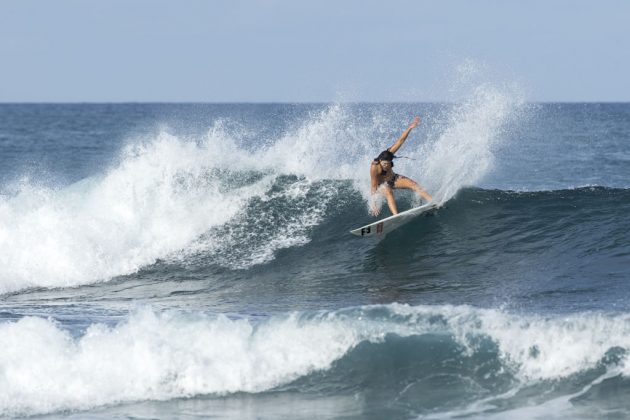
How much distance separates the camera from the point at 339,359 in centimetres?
893

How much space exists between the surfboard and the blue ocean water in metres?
0.19

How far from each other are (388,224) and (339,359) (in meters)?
5.17

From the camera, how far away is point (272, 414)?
8.04 m

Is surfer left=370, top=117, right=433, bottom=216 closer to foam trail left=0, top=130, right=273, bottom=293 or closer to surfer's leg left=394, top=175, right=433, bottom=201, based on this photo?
surfer's leg left=394, top=175, right=433, bottom=201

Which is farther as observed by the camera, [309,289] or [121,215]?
[121,215]

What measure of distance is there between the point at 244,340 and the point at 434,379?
6.52 feet

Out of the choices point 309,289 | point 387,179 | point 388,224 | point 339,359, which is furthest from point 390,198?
point 339,359

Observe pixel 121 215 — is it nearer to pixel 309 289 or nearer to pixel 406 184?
pixel 309 289

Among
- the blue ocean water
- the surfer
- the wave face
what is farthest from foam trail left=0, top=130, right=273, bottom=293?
the wave face

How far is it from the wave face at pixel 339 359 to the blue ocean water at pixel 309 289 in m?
0.02

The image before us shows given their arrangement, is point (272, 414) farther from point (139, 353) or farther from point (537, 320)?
point (537, 320)

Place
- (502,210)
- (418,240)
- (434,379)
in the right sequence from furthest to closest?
(502,210) → (418,240) → (434,379)

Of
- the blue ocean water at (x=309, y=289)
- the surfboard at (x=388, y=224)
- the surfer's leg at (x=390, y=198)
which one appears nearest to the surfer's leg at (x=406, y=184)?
the surfer's leg at (x=390, y=198)

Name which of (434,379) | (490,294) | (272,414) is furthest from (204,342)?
(490,294)
